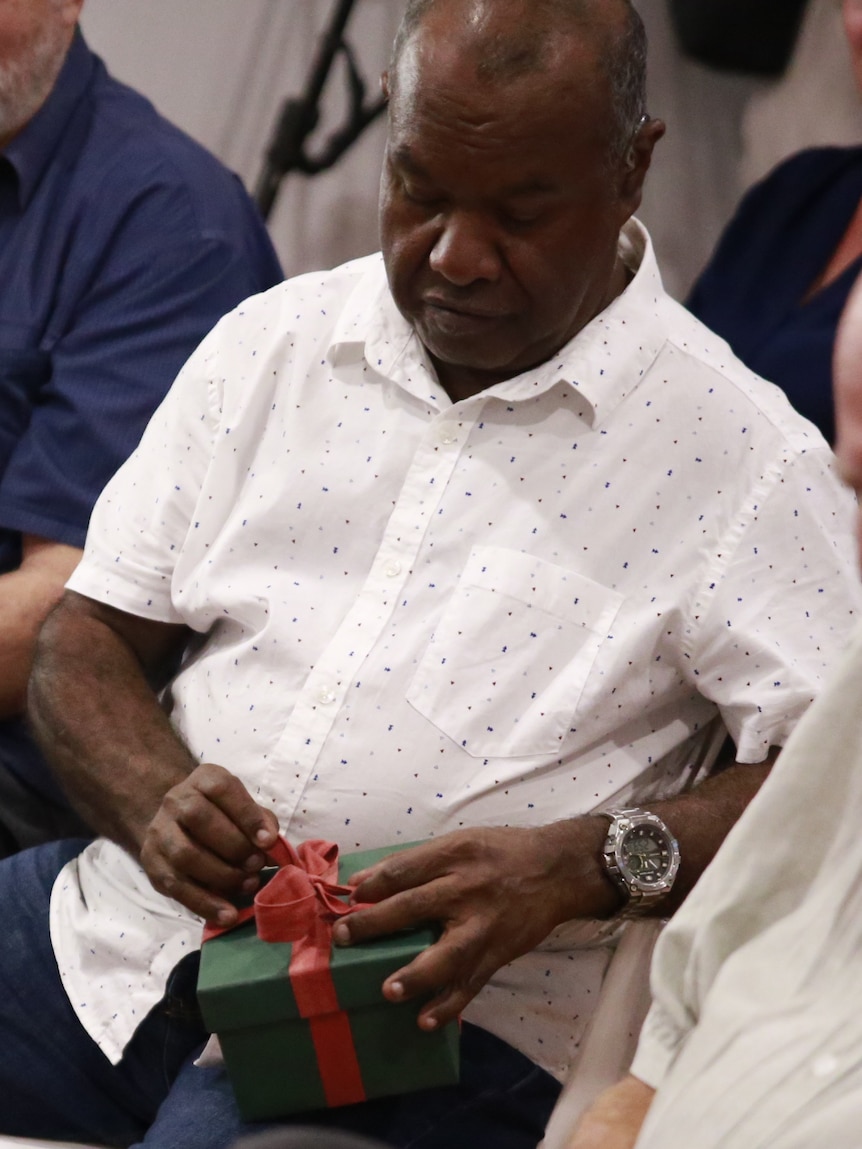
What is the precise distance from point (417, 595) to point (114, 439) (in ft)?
2.22

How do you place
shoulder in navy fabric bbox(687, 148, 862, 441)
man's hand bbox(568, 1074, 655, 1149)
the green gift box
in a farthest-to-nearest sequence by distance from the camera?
1. shoulder in navy fabric bbox(687, 148, 862, 441)
2. the green gift box
3. man's hand bbox(568, 1074, 655, 1149)

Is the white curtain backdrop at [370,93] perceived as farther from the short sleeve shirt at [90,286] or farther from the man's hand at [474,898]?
the man's hand at [474,898]

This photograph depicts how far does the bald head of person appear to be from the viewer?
1.44 m

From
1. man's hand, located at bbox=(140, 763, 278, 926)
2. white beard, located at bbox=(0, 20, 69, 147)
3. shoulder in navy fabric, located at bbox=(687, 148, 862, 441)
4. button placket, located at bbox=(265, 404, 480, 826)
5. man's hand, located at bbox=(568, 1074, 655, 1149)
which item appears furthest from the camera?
white beard, located at bbox=(0, 20, 69, 147)

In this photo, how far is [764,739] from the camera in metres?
1.49

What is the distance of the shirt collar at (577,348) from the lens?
5.11 ft

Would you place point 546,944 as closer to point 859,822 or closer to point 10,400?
point 859,822

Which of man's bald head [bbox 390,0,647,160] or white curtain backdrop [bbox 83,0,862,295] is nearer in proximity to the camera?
man's bald head [bbox 390,0,647,160]

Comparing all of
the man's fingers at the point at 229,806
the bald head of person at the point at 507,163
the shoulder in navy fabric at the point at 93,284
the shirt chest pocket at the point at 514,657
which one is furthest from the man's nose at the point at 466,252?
the shoulder in navy fabric at the point at 93,284

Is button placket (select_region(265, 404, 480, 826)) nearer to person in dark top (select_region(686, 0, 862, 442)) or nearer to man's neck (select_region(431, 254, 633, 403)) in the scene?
man's neck (select_region(431, 254, 633, 403))

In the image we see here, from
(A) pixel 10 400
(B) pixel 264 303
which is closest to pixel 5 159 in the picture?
(A) pixel 10 400

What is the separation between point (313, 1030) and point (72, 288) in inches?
Answer: 47.7

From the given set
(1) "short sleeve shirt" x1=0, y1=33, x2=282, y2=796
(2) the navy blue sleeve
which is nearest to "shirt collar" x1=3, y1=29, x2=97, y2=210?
(1) "short sleeve shirt" x1=0, y1=33, x2=282, y2=796

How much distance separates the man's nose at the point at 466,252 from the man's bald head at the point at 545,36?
0.14m
